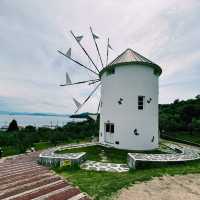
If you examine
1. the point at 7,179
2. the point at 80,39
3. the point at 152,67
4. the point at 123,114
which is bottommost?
the point at 7,179

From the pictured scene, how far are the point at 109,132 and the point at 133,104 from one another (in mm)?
3539

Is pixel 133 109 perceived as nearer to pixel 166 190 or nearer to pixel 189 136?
pixel 166 190

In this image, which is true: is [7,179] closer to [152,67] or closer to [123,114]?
[123,114]

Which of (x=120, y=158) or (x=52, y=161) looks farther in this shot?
(x=120, y=158)

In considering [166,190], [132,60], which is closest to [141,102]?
[132,60]

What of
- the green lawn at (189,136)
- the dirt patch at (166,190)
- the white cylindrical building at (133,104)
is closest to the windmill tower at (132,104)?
the white cylindrical building at (133,104)

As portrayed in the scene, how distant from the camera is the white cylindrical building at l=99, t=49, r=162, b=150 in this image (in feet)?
58.5

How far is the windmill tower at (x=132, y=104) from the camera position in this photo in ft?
58.5

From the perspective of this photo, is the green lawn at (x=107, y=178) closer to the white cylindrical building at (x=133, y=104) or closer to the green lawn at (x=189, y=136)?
the white cylindrical building at (x=133, y=104)

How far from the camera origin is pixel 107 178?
9.16 metres

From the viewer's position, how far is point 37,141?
26203 mm

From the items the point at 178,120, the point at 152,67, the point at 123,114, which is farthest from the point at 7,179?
the point at 178,120

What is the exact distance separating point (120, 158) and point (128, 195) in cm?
738

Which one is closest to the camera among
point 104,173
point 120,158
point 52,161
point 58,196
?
point 58,196
